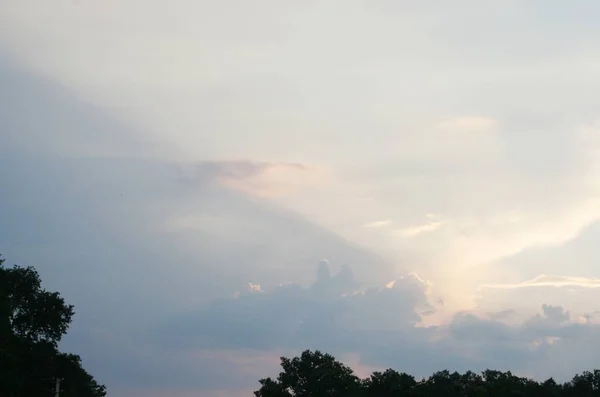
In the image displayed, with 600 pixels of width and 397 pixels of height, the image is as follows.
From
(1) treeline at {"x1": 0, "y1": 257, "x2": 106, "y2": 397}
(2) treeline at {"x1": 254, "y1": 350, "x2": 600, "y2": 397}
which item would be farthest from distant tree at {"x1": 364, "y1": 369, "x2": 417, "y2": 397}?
(1) treeline at {"x1": 0, "y1": 257, "x2": 106, "y2": 397}

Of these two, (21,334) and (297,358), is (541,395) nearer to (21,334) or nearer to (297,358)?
(297,358)

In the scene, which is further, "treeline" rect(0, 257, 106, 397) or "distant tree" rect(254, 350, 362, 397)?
"distant tree" rect(254, 350, 362, 397)

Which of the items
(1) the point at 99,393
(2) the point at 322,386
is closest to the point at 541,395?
(2) the point at 322,386

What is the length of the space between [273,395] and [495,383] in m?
33.6

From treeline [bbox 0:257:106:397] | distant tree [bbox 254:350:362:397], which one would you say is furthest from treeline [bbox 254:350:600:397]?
treeline [bbox 0:257:106:397]

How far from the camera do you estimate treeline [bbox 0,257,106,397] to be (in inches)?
3172

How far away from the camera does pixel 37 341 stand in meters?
87.8

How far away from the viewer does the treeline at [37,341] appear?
80562 mm

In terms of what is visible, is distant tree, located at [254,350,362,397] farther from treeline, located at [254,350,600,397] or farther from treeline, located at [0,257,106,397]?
treeline, located at [0,257,106,397]

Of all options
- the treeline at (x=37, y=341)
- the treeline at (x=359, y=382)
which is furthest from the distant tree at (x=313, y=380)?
the treeline at (x=37, y=341)

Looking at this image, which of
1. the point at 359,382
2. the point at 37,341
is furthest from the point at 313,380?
the point at 37,341

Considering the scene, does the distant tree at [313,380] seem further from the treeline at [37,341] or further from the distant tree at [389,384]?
the treeline at [37,341]

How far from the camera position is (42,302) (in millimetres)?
88250

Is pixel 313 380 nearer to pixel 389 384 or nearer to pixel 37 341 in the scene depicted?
pixel 389 384
